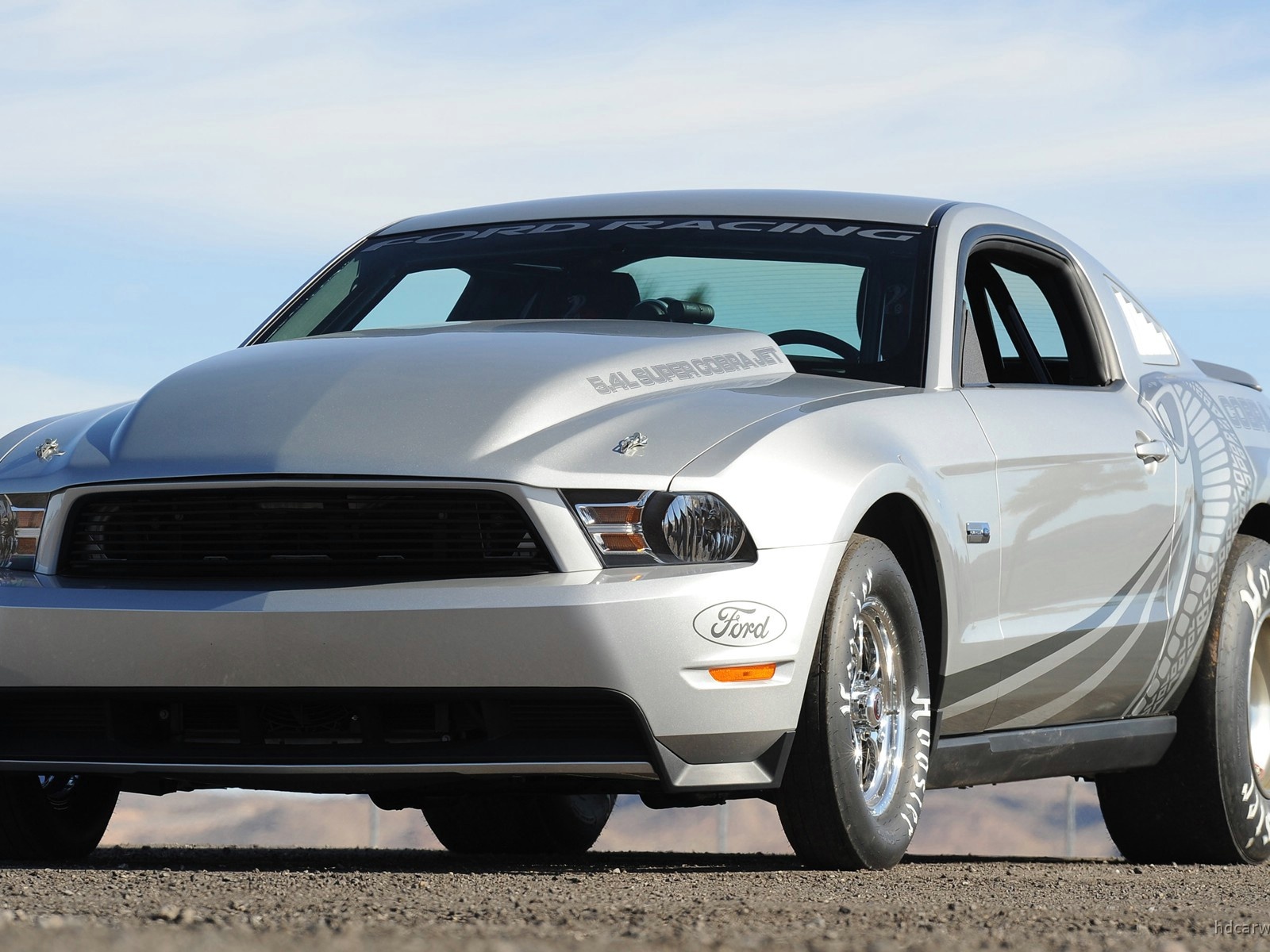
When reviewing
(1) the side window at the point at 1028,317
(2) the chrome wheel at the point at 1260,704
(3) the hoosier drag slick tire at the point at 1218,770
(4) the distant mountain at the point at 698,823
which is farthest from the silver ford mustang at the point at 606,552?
(4) the distant mountain at the point at 698,823

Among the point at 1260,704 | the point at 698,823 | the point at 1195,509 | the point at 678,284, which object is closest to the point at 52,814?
the point at 678,284

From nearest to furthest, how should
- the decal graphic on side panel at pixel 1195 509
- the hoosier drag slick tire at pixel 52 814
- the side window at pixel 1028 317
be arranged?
1. the hoosier drag slick tire at pixel 52 814
2. the decal graphic on side panel at pixel 1195 509
3. the side window at pixel 1028 317

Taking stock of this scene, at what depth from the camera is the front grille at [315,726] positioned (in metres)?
4.29

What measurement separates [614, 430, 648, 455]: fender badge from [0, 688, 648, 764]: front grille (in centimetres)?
53

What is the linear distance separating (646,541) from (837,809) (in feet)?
2.52

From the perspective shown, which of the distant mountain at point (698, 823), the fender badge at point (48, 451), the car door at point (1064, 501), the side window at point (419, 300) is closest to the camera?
the fender badge at point (48, 451)

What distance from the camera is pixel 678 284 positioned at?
576 cm

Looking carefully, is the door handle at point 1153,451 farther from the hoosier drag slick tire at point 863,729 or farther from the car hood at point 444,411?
the hoosier drag slick tire at point 863,729

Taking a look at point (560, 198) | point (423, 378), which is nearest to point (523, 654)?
point (423, 378)

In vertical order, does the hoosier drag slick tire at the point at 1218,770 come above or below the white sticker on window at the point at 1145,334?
below

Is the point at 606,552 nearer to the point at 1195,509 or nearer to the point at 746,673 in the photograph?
the point at 746,673

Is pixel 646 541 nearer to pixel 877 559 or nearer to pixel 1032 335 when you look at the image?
pixel 877 559

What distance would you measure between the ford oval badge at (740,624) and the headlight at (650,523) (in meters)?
0.11

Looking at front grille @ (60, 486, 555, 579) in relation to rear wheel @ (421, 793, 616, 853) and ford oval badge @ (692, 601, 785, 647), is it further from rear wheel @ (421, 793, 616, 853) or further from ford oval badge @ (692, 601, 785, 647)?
rear wheel @ (421, 793, 616, 853)
